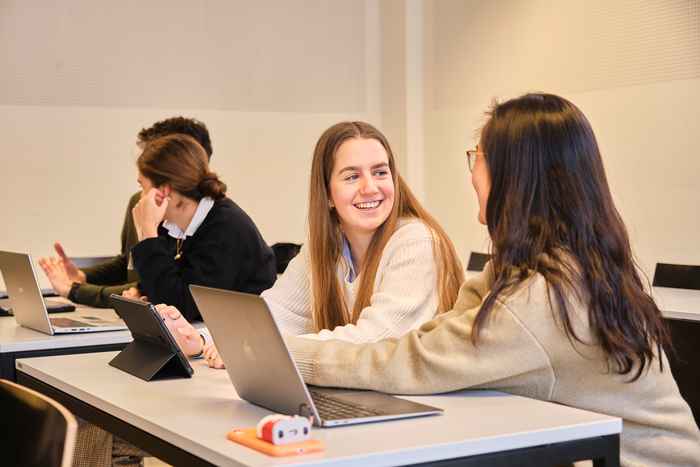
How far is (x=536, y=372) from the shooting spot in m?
1.81

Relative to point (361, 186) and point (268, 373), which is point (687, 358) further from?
point (268, 373)

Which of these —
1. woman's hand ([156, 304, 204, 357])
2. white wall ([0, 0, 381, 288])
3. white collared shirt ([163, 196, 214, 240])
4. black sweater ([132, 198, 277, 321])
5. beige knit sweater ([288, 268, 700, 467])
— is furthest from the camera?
white wall ([0, 0, 381, 288])

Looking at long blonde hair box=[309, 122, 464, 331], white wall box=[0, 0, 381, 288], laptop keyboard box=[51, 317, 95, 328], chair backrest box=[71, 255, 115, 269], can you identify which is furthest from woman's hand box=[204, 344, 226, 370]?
white wall box=[0, 0, 381, 288]

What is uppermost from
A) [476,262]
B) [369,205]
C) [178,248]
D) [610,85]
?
[610,85]

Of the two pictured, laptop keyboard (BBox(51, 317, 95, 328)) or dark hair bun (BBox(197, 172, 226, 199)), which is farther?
dark hair bun (BBox(197, 172, 226, 199))

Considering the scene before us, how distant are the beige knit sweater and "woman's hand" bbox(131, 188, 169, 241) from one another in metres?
1.72

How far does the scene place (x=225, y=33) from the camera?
6.29 metres

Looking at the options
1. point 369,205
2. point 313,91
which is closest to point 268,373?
point 369,205

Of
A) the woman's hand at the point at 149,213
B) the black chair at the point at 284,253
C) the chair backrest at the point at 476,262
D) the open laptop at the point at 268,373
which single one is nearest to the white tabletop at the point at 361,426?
the open laptop at the point at 268,373

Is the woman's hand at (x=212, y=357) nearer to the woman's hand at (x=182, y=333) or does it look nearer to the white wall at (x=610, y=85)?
the woman's hand at (x=182, y=333)

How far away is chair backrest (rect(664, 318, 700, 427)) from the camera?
2728 mm

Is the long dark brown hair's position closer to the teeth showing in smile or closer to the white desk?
the teeth showing in smile

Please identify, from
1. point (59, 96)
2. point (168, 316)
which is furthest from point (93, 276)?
point (168, 316)

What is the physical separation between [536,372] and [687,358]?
3.62 ft
